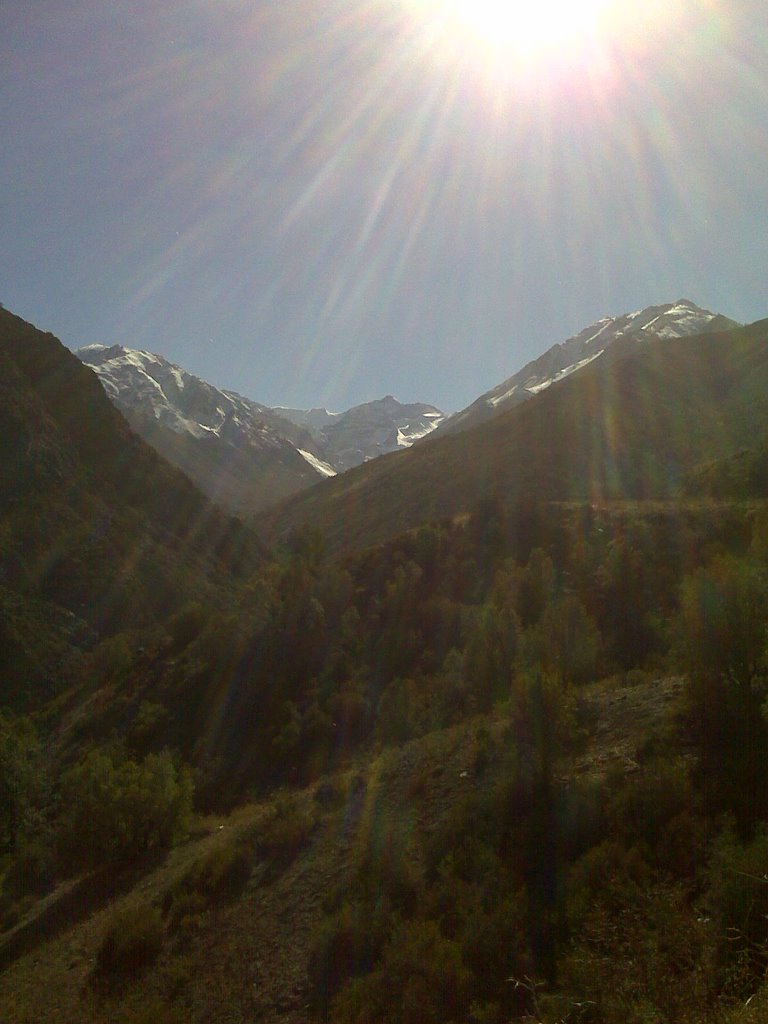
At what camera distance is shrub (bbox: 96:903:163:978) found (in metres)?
11.8

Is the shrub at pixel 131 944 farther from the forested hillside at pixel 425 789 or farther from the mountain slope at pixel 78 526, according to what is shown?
the mountain slope at pixel 78 526

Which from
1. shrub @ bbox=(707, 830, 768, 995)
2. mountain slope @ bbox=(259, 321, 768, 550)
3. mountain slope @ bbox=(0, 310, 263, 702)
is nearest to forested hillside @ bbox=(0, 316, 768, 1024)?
shrub @ bbox=(707, 830, 768, 995)

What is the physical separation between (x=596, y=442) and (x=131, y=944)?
7955 cm

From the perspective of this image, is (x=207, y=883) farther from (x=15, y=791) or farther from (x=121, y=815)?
(x=15, y=791)

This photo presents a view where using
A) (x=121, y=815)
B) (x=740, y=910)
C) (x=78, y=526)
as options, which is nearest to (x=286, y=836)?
(x=121, y=815)

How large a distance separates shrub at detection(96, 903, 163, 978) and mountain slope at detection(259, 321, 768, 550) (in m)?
53.3

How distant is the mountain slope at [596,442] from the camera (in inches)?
2970

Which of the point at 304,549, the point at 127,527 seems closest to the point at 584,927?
the point at 304,549

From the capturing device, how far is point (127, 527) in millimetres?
59938

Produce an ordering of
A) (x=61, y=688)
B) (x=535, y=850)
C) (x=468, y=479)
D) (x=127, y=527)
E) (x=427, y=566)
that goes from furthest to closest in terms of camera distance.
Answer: (x=468, y=479)
(x=127, y=527)
(x=61, y=688)
(x=427, y=566)
(x=535, y=850)

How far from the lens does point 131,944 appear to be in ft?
39.3

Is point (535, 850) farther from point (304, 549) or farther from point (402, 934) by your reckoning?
point (304, 549)

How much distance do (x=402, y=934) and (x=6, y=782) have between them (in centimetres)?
1620

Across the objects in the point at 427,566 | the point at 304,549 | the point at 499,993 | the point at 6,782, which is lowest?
the point at 499,993
